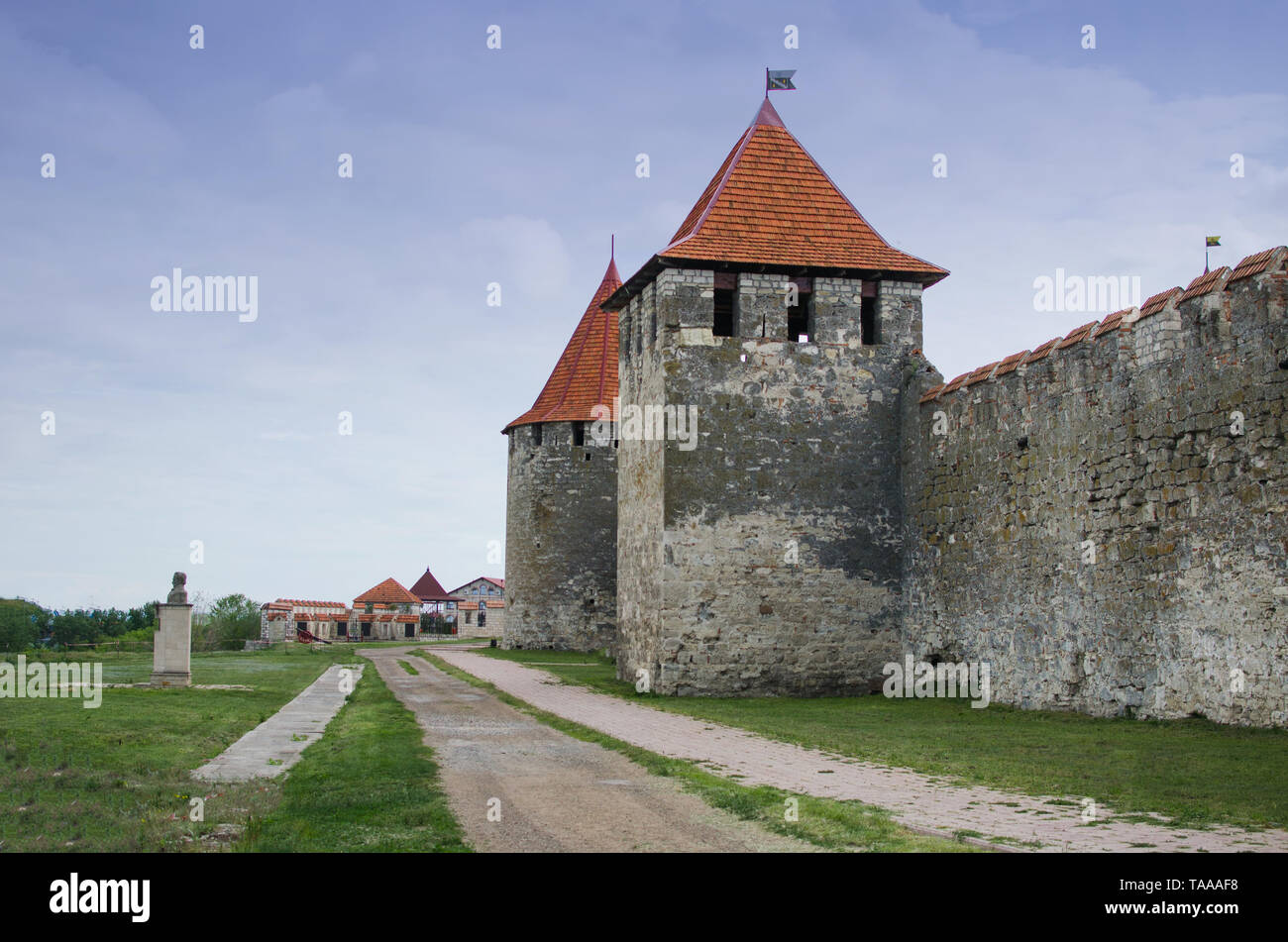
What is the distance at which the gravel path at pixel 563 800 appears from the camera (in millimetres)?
6367

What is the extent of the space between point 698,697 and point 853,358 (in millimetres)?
6251

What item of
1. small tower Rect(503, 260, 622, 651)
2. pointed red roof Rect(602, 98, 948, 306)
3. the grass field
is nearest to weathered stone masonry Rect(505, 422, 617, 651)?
small tower Rect(503, 260, 622, 651)

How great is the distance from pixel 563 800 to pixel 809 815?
1.79 metres

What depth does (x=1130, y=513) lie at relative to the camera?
12.9 meters

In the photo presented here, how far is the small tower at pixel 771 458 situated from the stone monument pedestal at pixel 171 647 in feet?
25.4

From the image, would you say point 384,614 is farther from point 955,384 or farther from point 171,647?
point 955,384

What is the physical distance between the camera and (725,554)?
18266mm

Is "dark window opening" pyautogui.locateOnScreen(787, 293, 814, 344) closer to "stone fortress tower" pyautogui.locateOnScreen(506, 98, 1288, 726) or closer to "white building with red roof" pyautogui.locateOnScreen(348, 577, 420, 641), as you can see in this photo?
"stone fortress tower" pyautogui.locateOnScreen(506, 98, 1288, 726)

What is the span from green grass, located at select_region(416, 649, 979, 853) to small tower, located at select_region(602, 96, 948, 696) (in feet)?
26.0

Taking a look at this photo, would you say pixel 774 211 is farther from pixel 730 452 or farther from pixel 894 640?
pixel 894 640

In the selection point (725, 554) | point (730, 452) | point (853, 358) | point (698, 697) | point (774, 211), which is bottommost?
point (698, 697)

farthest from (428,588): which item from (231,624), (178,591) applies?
(178,591)

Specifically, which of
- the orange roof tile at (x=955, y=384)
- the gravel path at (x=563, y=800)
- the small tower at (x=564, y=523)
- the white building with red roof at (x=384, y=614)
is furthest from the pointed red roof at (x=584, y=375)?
the white building with red roof at (x=384, y=614)
